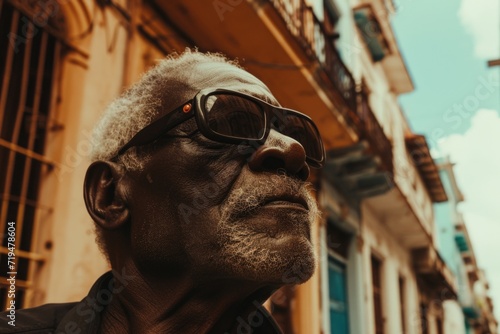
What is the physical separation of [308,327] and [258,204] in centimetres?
686

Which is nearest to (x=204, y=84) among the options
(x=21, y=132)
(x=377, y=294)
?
(x=21, y=132)

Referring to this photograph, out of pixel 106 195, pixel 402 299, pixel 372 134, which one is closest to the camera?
pixel 106 195

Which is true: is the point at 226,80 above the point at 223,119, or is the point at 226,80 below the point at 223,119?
above

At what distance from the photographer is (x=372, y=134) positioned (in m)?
10.1

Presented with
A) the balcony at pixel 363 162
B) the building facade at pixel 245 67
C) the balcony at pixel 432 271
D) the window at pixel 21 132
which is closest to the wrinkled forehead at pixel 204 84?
the building facade at pixel 245 67

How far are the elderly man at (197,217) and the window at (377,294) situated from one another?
10367 mm

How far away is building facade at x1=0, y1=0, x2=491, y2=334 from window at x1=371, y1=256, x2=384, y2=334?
0.12 ft

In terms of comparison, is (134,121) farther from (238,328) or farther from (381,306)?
(381,306)

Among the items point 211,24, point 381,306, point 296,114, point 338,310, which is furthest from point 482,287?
point 296,114

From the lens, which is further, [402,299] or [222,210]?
[402,299]

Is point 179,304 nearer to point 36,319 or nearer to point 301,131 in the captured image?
point 36,319

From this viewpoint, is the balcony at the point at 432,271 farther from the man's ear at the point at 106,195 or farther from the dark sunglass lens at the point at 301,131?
the man's ear at the point at 106,195

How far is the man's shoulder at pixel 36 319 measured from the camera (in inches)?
58.0

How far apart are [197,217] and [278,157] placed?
0.27 meters
